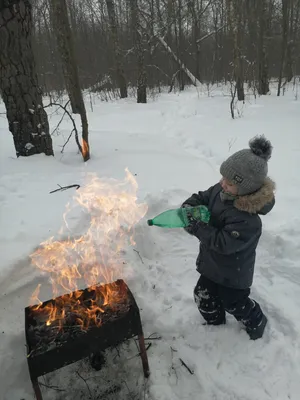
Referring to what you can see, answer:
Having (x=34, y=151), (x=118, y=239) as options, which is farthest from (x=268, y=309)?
(x=34, y=151)

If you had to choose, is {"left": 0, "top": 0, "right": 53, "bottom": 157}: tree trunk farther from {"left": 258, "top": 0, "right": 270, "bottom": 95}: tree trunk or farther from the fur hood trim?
{"left": 258, "top": 0, "right": 270, "bottom": 95}: tree trunk

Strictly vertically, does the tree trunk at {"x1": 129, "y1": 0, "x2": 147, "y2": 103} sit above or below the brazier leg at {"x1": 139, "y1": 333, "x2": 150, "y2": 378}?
above

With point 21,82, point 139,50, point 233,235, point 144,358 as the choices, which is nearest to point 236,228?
point 233,235

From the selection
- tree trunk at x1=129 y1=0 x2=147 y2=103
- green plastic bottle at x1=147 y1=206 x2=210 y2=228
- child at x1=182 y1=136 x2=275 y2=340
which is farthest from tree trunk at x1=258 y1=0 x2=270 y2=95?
green plastic bottle at x1=147 y1=206 x2=210 y2=228

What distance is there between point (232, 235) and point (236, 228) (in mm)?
57

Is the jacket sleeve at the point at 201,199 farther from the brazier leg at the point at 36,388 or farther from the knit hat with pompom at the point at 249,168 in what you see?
the brazier leg at the point at 36,388

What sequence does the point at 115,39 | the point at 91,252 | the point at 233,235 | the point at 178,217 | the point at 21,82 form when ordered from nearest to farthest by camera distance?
the point at 233,235 < the point at 178,217 < the point at 91,252 < the point at 21,82 < the point at 115,39

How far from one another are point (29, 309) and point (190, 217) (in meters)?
1.39

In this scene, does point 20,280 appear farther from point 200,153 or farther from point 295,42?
point 295,42

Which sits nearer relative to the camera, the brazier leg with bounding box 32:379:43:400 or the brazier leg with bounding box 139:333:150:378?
the brazier leg with bounding box 32:379:43:400

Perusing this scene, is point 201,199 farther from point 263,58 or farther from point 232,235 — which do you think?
point 263,58

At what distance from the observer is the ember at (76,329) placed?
218 centimetres

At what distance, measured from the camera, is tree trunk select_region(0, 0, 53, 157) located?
15.2 feet

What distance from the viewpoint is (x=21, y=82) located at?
496 centimetres
